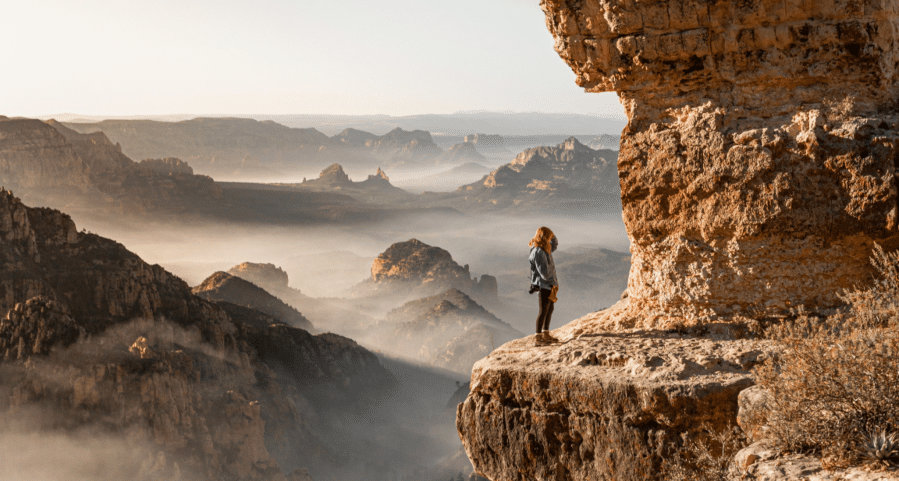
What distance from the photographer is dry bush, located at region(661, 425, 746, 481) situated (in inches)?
209

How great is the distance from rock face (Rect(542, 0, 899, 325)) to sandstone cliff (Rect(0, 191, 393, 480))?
1889 inches

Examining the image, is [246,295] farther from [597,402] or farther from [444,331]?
[597,402]

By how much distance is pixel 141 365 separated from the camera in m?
50.1

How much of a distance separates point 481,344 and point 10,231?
64914 millimetres

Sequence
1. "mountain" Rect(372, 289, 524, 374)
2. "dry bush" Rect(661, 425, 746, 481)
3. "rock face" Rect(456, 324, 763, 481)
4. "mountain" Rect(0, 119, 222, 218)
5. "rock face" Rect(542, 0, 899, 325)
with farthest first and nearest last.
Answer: "mountain" Rect(0, 119, 222, 218) < "mountain" Rect(372, 289, 524, 374) < "rock face" Rect(542, 0, 899, 325) < "rock face" Rect(456, 324, 763, 481) < "dry bush" Rect(661, 425, 746, 481)

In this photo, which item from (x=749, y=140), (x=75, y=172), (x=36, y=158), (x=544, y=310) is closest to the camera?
(x=749, y=140)

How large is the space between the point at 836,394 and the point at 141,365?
52.2 m

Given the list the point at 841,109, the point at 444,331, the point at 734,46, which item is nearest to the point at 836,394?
the point at 841,109

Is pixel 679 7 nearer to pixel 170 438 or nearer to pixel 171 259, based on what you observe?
pixel 170 438

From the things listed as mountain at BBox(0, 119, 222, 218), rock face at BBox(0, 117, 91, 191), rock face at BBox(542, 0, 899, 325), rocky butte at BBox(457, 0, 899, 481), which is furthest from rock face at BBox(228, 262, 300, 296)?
rock face at BBox(542, 0, 899, 325)

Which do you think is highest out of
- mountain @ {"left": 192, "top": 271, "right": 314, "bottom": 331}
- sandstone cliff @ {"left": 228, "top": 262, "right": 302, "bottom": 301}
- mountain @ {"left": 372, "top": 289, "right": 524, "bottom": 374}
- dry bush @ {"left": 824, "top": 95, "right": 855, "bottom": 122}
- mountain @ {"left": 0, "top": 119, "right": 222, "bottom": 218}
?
dry bush @ {"left": 824, "top": 95, "right": 855, "bottom": 122}

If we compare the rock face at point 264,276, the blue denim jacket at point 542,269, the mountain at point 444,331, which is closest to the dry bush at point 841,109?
the blue denim jacket at point 542,269

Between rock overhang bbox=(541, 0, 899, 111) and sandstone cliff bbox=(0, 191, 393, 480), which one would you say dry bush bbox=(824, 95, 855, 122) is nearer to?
rock overhang bbox=(541, 0, 899, 111)

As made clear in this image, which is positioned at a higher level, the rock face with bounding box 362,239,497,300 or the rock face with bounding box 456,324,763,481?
the rock face with bounding box 456,324,763,481
